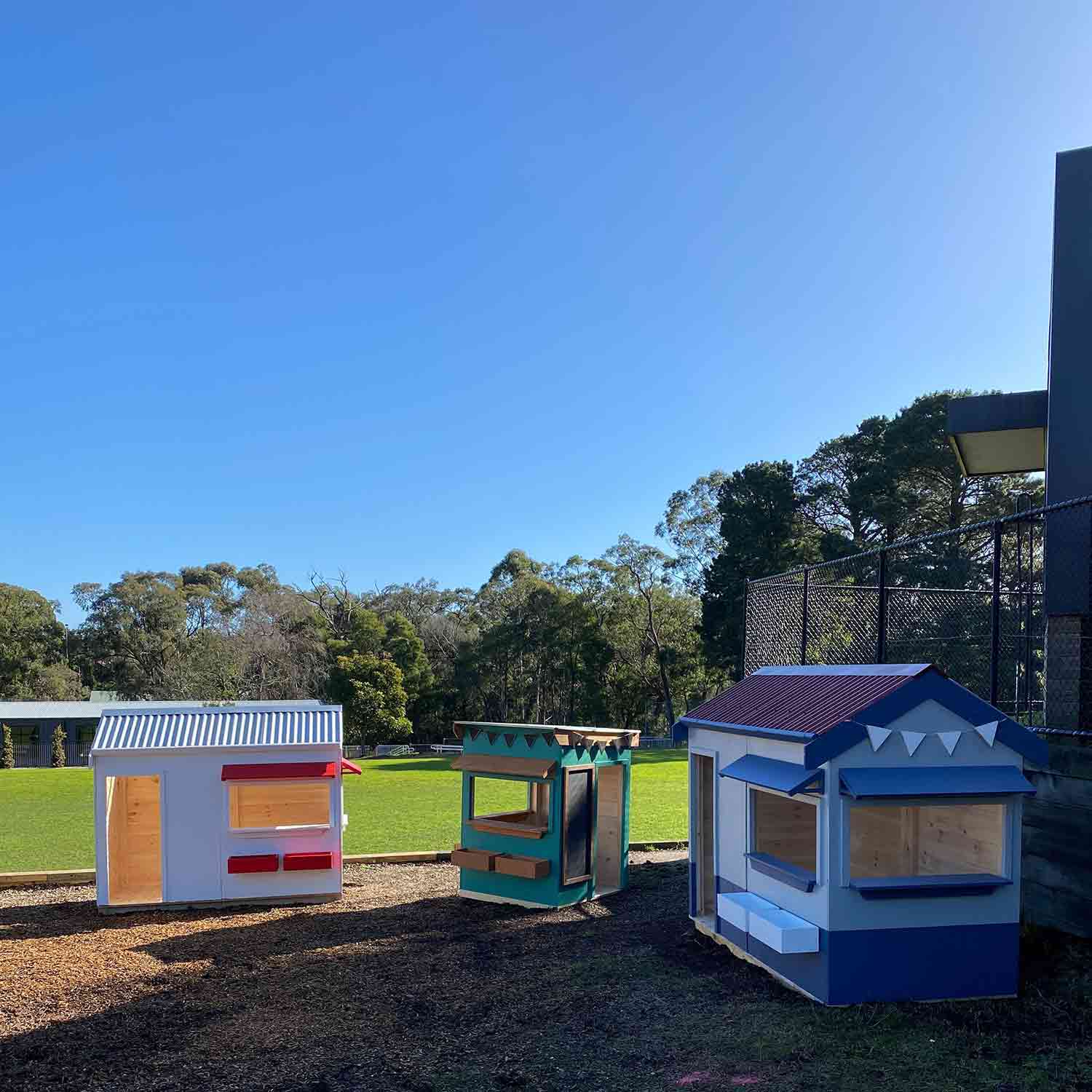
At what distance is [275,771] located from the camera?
10164 mm

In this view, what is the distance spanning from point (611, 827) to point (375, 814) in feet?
28.7

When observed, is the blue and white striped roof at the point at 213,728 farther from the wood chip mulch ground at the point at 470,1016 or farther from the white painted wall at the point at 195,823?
the wood chip mulch ground at the point at 470,1016

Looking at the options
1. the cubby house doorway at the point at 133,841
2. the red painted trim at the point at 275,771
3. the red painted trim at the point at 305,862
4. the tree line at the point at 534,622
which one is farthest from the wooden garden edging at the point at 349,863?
the tree line at the point at 534,622

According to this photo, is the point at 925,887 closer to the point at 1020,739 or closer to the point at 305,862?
the point at 1020,739

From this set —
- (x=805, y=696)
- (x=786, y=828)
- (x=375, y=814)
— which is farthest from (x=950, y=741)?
(x=375, y=814)

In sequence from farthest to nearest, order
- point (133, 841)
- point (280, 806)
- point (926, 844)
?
1. point (280, 806)
2. point (133, 841)
3. point (926, 844)

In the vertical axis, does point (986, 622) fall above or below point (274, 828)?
above

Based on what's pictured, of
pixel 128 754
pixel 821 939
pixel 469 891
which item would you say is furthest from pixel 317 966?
pixel 821 939

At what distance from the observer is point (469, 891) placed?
10445 mm

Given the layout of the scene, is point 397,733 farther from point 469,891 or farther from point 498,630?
point 469,891

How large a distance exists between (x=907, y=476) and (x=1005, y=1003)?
32615 millimetres

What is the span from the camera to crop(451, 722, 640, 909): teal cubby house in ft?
32.5

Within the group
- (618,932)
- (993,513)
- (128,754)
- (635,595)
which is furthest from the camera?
(635,595)

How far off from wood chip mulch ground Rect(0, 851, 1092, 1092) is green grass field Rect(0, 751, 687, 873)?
5.27 m
